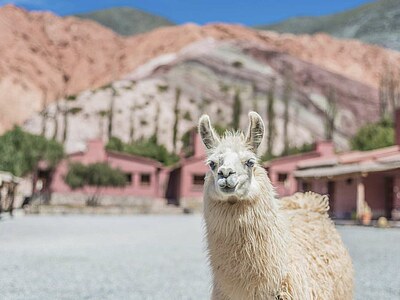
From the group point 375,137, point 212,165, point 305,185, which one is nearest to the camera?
point 212,165

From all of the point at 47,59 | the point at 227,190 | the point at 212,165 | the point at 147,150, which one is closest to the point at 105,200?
the point at 147,150

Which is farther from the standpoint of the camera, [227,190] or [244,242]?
[244,242]

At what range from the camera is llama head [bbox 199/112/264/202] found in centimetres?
330

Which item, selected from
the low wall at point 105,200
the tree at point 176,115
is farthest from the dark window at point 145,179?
the tree at point 176,115

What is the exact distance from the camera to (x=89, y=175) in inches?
1805

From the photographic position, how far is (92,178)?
45.8 meters

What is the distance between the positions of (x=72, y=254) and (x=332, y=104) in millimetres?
72846

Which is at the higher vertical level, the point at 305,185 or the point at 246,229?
the point at 305,185

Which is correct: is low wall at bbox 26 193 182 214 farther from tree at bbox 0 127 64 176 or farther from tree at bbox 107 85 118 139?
tree at bbox 107 85 118 139

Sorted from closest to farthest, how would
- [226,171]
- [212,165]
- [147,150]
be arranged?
[226,171]
[212,165]
[147,150]

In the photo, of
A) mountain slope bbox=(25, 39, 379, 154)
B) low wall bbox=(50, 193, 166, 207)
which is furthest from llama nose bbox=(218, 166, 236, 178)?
mountain slope bbox=(25, 39, 379, 154)

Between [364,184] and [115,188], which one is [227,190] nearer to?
[364,184]

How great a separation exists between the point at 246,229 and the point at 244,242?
0.09m

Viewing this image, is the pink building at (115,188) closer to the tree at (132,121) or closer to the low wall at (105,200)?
the low wall at (105,200)
